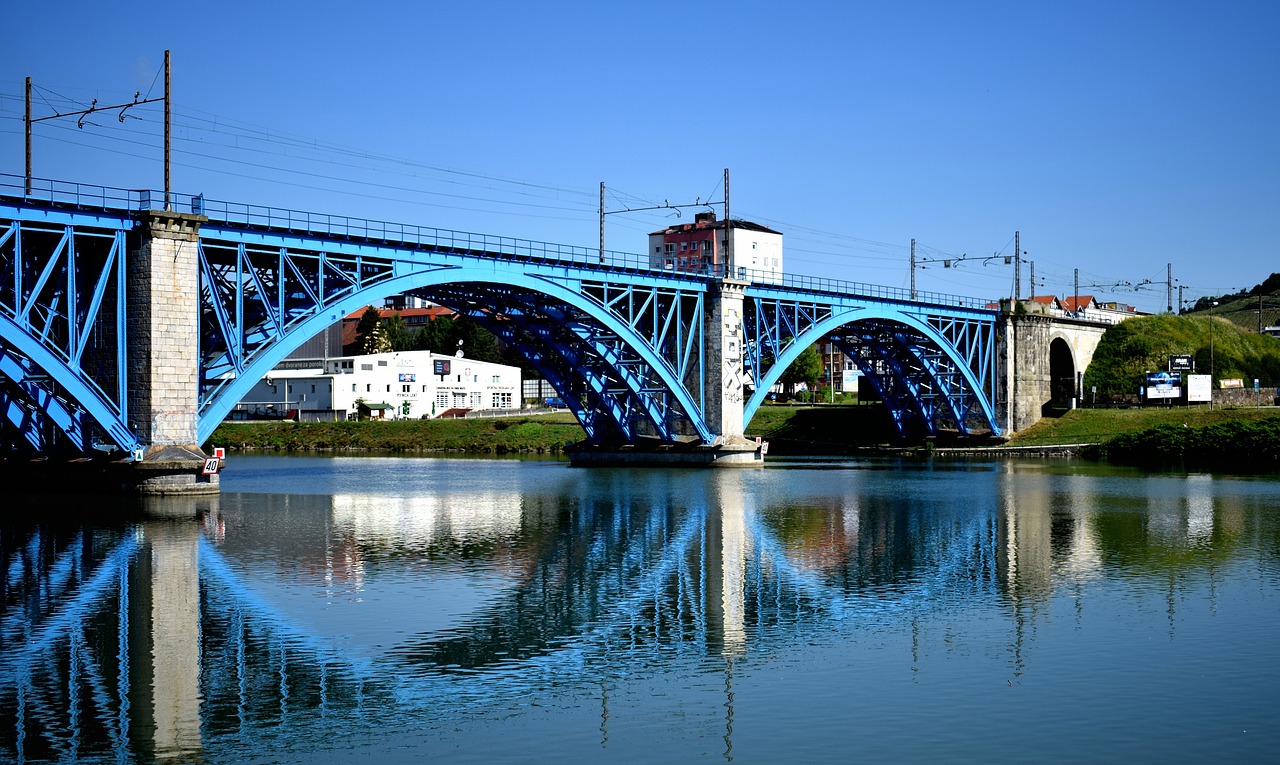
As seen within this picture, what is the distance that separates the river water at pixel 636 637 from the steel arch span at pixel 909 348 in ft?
127

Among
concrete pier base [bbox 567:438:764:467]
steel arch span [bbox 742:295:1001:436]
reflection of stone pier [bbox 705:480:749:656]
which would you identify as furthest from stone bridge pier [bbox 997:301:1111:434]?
reflection of stone pier [bbox 705:480:749:656]

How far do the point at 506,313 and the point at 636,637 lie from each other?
4987 cm

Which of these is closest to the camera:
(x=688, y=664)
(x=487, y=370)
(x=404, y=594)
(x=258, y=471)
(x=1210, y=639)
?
(x=688, y=664)

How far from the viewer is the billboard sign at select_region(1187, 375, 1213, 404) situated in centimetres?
11519

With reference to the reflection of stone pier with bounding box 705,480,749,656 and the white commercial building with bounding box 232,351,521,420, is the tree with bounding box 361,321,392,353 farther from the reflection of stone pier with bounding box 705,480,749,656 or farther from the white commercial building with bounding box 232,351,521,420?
the reflection of stone pier with bounding box 705,480,749,656

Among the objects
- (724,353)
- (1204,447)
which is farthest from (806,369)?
(724,353)

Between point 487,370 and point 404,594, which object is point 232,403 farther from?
point 487,370

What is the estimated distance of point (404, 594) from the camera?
101 feet

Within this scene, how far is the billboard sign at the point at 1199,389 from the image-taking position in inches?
4535

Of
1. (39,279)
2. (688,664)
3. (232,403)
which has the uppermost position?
(39,279)

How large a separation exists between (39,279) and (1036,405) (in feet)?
289

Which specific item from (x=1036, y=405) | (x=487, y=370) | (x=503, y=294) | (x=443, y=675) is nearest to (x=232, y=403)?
(x=503, y=294)

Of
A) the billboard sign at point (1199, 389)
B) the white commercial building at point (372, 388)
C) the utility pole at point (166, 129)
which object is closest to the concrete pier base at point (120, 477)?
the utility pole at point (166, 129)

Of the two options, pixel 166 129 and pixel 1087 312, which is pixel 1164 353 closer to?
pixel 1087 312
